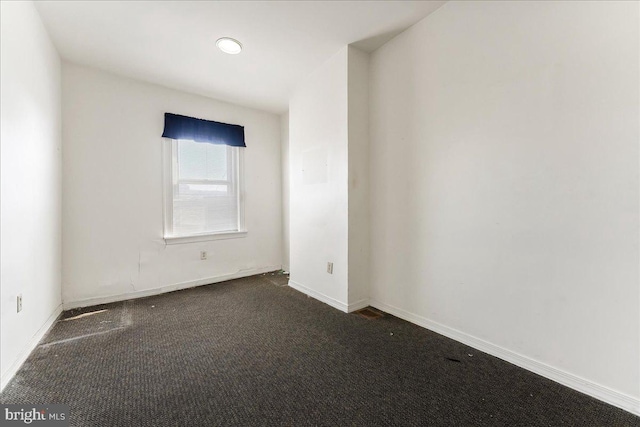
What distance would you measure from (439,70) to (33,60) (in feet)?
9.79

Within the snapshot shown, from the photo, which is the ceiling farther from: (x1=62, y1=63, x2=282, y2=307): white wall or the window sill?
the window sill

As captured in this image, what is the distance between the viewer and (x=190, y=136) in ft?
10.8

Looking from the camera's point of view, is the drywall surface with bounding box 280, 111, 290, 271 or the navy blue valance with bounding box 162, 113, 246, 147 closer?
the navy blue valance with bounding box 162, 113, 246, 147

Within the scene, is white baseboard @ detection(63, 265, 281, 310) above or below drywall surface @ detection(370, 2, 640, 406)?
below

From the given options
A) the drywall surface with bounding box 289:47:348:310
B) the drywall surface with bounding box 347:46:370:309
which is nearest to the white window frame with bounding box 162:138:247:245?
the drywall surface with bounding box 289:47:348:310

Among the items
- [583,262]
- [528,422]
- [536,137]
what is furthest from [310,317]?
[536,137]

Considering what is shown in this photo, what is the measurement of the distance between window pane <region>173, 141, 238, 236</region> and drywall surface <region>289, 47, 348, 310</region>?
1000 millimetres

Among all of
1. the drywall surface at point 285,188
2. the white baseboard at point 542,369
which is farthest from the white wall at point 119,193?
the white baseboard at point 542,369

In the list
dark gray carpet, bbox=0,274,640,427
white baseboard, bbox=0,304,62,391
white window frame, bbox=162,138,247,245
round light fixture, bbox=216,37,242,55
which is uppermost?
round light fixture, bbox=216,37,242,55

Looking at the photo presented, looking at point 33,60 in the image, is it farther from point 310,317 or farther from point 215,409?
point 310,317

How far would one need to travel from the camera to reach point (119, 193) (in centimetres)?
290

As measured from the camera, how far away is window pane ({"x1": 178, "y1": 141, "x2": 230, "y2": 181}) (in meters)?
3.35

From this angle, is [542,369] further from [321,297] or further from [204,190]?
[204,190]

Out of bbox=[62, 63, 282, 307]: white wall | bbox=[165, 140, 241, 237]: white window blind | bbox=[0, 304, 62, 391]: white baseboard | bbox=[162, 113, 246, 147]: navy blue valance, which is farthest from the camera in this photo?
bbox=[165, 140, 241, 237]: white window blind
